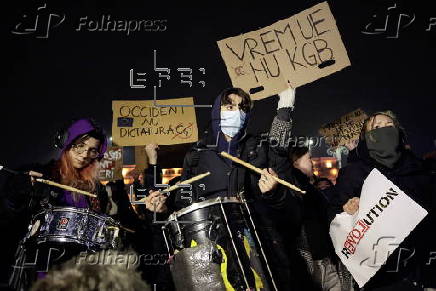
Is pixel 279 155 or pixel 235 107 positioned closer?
pixel 279 155

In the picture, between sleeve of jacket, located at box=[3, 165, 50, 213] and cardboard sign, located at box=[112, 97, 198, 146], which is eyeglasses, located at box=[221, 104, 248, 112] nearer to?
sleeve of jacket, located at box=[3, 165, 50, 213]

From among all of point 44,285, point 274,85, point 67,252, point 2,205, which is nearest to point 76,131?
point 2,205

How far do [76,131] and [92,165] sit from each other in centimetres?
41

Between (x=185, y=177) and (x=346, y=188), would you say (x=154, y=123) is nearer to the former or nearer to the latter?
(x=185, y=177)

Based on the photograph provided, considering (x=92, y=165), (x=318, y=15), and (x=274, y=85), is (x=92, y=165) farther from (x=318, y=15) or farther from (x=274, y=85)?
(x=318, y=15)

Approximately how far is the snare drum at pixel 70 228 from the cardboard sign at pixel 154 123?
2.69 m

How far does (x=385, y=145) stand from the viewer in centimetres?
368

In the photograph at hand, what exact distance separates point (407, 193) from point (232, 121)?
169 cm

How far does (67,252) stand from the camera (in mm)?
3553

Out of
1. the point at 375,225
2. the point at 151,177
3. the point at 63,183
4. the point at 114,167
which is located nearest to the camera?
the point at 375,225

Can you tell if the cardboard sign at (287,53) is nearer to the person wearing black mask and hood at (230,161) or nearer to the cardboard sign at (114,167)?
the person wearing black mask and hood at (230,161)

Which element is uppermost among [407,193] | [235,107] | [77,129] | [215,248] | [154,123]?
[154,123]

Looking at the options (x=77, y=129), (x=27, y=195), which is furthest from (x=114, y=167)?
(x=27, y=195)

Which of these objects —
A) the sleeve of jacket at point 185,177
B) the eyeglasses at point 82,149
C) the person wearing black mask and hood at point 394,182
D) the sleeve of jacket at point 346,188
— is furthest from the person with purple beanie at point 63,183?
the person wearing black mask and hood at point 394,182
